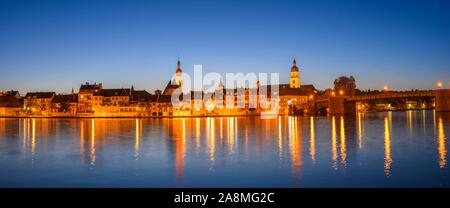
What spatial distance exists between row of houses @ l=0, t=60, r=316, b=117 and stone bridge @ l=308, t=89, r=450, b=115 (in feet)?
23.4

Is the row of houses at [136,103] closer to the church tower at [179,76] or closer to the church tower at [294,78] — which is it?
the church tower at [179,76]

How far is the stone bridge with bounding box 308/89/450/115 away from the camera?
4262 inches

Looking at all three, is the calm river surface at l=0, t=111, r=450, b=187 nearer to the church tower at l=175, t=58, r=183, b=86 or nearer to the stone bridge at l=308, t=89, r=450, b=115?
the stone bridge at l=308, t=89, r=450, b=115

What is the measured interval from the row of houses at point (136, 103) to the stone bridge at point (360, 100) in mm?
7125

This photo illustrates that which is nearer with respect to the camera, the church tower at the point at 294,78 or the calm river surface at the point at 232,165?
the calm river surface at the point at 232,165

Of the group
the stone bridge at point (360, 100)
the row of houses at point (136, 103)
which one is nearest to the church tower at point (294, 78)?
the row of houses at point (136, 103)

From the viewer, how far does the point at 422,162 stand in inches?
1017

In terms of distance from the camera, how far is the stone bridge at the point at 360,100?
355 ft

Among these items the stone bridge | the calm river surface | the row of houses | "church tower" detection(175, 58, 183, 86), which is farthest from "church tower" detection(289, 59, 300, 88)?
the calm river surface

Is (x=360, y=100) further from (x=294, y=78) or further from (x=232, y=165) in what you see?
(x=232, y=165)
